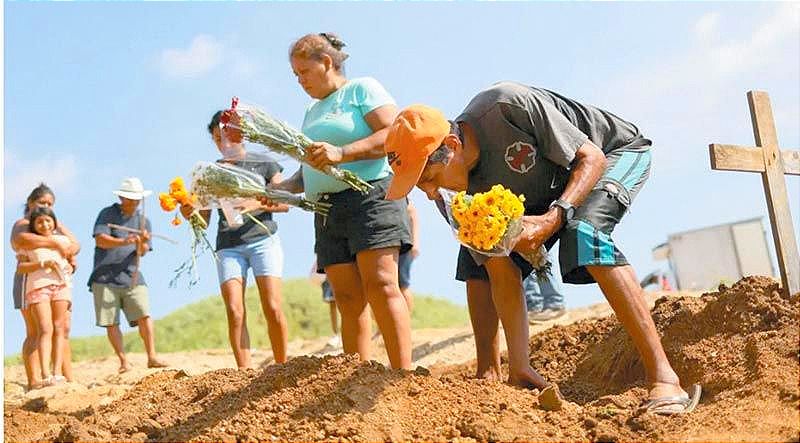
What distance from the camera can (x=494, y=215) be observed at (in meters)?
3.61

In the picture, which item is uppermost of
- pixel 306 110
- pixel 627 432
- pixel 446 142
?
pixel 306 110

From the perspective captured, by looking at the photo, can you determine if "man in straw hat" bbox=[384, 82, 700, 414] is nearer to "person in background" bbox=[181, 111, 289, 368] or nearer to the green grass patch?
"person in background" bbox=[181, 111, 289, 368]

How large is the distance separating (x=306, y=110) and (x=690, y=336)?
2434mm

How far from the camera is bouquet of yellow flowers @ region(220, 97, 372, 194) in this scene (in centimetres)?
481

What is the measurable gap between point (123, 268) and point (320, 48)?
15.2 ft

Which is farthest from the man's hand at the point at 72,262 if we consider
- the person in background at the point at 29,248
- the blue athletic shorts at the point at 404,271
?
the blue athletic shorts at the point at 404,271

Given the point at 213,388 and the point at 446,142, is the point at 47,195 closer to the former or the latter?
the point at 213,388

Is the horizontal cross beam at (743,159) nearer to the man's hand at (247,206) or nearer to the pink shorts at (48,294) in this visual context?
the man's hand at (247,206)

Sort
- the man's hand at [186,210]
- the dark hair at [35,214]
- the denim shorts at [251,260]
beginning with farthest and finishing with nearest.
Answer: the dark hair at [35,214]
the denim shorts at [251,260]
the man's hand at [186,210]

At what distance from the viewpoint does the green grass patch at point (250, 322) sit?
51.1 ft

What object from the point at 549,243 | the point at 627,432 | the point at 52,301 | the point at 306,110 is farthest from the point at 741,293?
the point at 52,301

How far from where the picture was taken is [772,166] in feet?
16.4

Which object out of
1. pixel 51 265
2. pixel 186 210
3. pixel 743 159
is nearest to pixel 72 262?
pixel 51 265

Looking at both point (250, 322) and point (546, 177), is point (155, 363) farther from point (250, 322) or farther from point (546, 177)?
point (250, 322)
